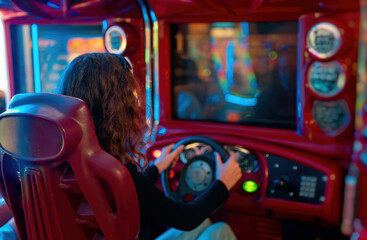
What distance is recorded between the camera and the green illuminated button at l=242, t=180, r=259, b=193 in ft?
5.31

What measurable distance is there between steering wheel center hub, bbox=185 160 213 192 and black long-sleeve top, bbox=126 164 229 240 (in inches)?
13.4

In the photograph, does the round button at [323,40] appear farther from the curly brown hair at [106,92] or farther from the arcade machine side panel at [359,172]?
the curly brown hair at [106,92]

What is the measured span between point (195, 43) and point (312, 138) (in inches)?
27.2

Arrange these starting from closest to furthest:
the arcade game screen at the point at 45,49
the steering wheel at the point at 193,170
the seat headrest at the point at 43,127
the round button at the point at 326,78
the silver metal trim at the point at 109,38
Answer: the seat headrest at the point at 43,127 → the round button at the point at 326,78 → the steering wheel at the point at 193,170 → the silver metal trim at the point at 109,38 → the arcade game screen at the point at 45,49

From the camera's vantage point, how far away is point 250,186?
163cm

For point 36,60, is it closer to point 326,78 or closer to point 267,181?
point 267,181

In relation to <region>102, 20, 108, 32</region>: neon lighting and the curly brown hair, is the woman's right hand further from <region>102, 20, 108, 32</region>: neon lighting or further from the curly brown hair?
<region>102, 20, 108, 32</region>: neon lighting

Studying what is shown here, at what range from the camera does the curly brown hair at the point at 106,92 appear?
1.08m

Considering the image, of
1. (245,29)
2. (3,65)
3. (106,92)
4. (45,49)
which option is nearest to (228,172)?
(106,92)

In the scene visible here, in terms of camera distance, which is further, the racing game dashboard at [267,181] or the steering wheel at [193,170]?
the steering wheel at [193,170]

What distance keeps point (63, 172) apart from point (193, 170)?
764 millimetres

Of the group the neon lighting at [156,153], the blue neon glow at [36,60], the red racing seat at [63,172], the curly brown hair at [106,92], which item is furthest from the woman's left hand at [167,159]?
the blue neon glow at [36,60]

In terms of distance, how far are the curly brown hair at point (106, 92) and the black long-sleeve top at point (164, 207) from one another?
89 mm

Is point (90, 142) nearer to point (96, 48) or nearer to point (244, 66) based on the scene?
point (244, 66)
